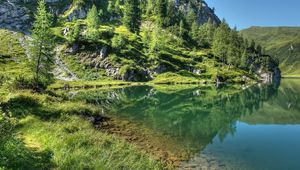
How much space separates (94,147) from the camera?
26016mm

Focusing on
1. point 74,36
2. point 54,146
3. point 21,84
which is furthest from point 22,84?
point 74,36

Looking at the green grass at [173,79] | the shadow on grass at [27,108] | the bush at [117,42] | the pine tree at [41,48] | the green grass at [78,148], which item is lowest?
the green grass at [78,148]

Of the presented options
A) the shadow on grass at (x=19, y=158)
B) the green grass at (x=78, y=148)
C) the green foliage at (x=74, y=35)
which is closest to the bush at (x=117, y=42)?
the green foliage at (x=74, y=35)

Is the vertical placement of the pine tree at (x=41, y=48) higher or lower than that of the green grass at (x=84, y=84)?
higher

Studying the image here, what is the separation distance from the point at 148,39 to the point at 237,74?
58.0m

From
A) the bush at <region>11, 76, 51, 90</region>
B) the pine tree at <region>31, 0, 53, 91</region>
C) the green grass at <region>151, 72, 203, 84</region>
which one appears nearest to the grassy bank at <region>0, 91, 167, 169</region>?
the bush at <region>11, 76, 51, 90</region>

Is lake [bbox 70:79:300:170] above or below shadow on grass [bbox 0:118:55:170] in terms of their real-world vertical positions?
below

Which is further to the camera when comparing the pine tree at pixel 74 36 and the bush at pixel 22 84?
the pine tree at pixel 74 36

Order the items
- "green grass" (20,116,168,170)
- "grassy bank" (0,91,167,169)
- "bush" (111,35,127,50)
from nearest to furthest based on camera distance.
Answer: "grassy bank" (0,91,167,169), "green grass" (20,116,168,170), "bush" (111,35,127,50)

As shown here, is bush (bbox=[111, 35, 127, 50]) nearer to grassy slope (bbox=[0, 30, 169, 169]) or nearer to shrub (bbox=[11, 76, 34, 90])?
shrub (bbox=[11, 76, 34, 90])

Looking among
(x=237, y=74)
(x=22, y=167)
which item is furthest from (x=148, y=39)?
(x=22, y=167)

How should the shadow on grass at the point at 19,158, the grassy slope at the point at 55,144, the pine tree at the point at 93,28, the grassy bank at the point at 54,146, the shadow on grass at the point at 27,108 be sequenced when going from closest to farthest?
the shadow on grass at the point at 19,158 → the grassy bank at the point at 54,146 → the grassy slope at the point at 55,144 → the shadow on grass at the point at 27,108 → the pine tree at the point at 93,28

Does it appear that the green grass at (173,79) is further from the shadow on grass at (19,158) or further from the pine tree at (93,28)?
the shadow on grass at (19,158)

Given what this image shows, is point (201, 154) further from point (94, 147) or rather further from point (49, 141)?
point (49, 141)
